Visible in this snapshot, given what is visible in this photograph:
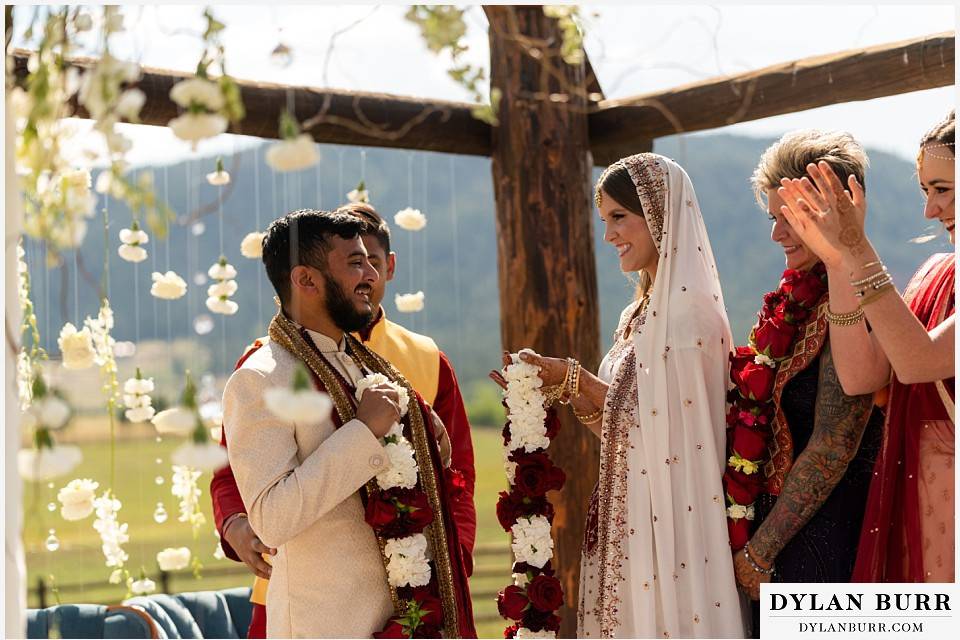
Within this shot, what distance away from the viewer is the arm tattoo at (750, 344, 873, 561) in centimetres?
266

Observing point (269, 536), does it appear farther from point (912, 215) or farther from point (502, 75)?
point (912, 215)

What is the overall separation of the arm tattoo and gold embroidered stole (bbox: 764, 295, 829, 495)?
0.03 m

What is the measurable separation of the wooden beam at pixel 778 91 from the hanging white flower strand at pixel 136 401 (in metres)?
2.13

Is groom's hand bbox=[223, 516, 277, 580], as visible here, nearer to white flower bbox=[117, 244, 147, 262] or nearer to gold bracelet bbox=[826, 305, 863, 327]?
gold bracelet bbox=[826, 305, 863, 327]

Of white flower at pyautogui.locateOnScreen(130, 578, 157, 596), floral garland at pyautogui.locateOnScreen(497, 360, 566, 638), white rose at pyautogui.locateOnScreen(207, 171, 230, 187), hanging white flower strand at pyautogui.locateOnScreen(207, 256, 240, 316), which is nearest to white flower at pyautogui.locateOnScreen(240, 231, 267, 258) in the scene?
hanging white flower strand at pyautogui.locateOnScreen(207, 256, 240, 316)

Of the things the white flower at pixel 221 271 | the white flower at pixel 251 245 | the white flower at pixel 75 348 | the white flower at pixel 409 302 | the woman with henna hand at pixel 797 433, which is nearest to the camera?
the woman with henna hand at pixel 797 433

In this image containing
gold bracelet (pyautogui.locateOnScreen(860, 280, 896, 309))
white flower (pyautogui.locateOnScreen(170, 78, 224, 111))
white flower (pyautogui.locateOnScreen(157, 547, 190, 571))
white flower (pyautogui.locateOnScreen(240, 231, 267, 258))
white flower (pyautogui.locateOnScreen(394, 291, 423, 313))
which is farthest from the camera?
white flower (pyautogui.locateOnScreen(394, 291, 423, 313))

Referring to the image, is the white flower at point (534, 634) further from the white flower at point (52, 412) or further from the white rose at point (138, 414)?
the white rose at point (138, 414)

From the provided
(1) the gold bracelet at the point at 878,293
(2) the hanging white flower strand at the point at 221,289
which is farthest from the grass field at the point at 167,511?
(1) the gold bracelet at the point at 878,293

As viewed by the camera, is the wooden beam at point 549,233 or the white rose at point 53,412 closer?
the white rose at point 53,412

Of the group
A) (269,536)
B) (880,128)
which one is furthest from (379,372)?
(880,128)

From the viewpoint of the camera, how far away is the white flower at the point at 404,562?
8.58 feet

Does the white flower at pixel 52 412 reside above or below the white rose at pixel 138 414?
below

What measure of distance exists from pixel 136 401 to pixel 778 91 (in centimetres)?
270
